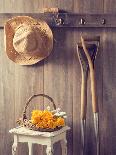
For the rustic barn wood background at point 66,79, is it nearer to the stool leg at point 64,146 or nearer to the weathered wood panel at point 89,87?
the weathered wood panel at point 89,87

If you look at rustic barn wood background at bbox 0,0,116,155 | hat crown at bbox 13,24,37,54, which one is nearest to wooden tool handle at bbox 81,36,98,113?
rustic barn wood background at bbox 0,0,116,155

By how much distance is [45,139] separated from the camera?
2.79 metres

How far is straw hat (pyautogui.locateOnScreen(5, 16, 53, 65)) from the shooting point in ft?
10.0

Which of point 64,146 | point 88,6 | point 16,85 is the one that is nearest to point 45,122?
point 64,146

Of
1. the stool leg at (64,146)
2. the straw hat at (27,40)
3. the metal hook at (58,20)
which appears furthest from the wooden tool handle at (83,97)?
the metal hook at (58,20)

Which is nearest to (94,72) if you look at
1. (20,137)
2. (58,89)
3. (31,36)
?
(58,89)

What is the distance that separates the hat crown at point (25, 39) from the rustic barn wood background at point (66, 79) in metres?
0.20

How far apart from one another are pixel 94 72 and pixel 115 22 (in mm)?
433

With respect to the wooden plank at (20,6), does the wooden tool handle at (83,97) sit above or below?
below

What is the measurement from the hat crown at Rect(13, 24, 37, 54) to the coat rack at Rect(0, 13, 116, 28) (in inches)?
6.9

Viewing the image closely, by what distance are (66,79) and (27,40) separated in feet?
1.56

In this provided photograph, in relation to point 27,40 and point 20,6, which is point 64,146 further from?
point 20,6

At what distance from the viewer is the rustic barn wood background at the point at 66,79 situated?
10.3 feet

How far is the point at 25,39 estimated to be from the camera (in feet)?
9.94
